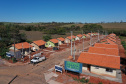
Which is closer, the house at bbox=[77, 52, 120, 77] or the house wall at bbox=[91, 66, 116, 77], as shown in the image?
the house at bbox=[77, 52, 120, 77]

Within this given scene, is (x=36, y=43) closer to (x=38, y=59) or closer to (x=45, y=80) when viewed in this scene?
(x=38, y=59)

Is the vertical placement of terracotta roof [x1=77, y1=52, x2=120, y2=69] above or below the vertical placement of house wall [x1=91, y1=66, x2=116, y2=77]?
above

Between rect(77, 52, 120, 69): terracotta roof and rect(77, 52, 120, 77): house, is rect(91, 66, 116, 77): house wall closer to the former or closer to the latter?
rect(77, 52, 120, 77): house

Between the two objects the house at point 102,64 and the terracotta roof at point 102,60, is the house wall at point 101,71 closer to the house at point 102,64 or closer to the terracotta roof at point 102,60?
the house at point 102,64

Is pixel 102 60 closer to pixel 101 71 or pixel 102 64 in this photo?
pixel 102 64

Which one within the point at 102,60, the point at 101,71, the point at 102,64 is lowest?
the point at 101,71

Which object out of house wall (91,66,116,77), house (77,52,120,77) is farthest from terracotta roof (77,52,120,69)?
house wall (91,66,116,77)

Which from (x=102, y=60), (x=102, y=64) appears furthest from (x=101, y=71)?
(x=102, y=60)

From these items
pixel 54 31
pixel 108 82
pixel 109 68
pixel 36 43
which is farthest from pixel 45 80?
pixel 54 31
